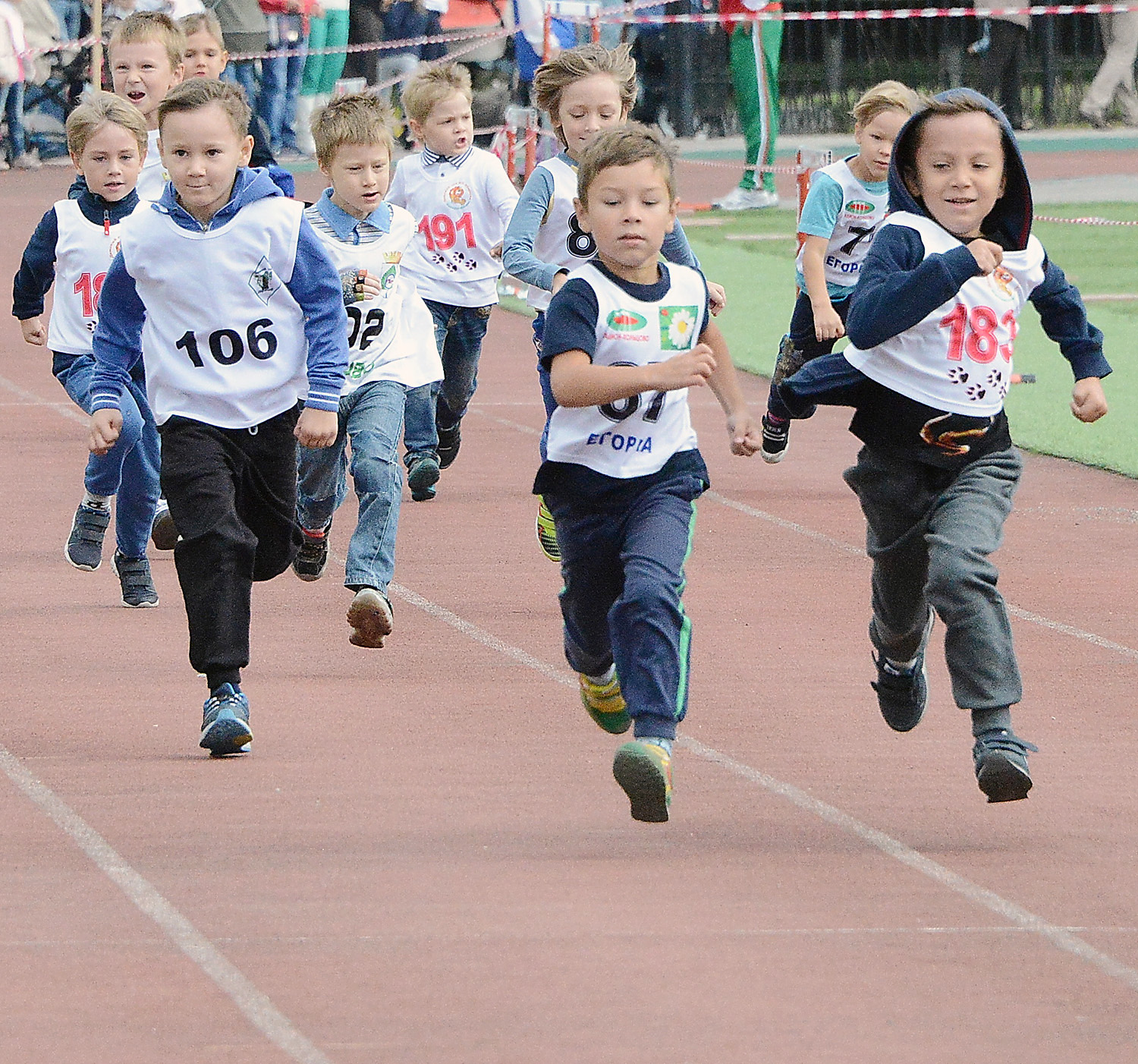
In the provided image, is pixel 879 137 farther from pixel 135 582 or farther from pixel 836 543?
pixel 135 582

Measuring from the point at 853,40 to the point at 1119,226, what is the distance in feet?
24.1

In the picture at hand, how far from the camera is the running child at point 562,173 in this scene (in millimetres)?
8320

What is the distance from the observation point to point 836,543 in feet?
32.4

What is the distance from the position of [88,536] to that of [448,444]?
2.74 m

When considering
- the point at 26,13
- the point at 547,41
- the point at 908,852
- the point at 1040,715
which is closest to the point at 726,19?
the point at 547,41

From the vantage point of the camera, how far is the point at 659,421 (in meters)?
6.12

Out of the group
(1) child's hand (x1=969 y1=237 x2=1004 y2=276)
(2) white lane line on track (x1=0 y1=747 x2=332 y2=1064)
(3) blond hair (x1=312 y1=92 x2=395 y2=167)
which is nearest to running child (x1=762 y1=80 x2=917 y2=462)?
(3) blond hair (x1=312 y1=92 x2=395 y2=167)

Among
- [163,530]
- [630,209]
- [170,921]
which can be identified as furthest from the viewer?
[163,530]

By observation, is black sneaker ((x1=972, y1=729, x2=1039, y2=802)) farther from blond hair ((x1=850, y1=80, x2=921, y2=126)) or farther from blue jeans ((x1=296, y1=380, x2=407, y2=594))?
blond hair ((x1=850, y1=80, x2=921, y2=126))

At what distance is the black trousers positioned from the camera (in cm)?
664

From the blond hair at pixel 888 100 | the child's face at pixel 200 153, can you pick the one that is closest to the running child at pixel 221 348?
the child's face at pixel 200 153

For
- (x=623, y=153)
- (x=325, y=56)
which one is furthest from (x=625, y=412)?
(x=325, y=56)

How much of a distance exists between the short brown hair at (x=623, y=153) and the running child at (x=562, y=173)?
5.43 feet

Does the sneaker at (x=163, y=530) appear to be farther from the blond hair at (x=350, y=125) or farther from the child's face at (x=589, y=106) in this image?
the child's face at (x=589, y=106)
